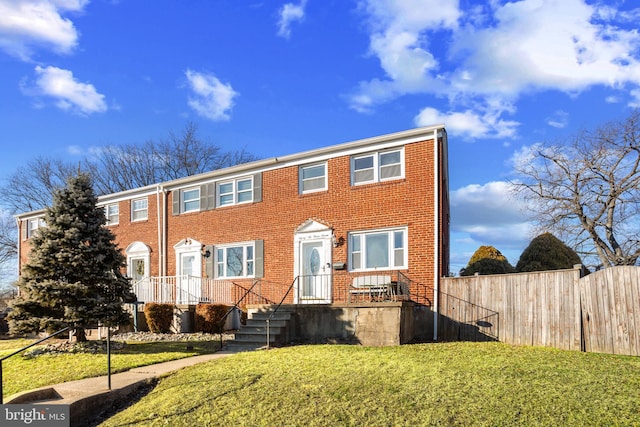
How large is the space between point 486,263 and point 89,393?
46.4 feet

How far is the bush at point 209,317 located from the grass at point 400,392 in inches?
212

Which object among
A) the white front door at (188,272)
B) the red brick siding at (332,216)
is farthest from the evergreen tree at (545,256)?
the white front door at (188,272)

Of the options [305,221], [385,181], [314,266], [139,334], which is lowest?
[139,334]

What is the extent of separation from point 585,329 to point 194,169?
104 ft

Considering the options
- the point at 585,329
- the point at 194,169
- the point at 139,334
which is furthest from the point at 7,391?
the point at 194,169

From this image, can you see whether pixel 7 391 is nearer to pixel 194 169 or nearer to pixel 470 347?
pixel 470 347

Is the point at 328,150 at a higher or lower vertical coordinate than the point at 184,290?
higher

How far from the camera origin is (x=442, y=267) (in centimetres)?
1366

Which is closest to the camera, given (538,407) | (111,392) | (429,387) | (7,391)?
(538,407)

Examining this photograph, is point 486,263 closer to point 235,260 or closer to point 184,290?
point 235,260

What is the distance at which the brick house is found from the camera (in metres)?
13.7

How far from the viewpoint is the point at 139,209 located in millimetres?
21625

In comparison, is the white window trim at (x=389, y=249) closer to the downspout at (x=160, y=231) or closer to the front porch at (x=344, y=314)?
the front porch at (x=344, y=314)

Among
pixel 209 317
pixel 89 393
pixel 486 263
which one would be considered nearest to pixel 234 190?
pixel 209 317
